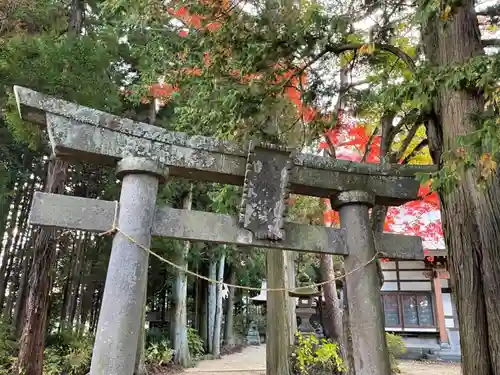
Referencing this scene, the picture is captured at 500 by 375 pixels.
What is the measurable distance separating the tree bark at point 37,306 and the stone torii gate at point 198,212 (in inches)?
155

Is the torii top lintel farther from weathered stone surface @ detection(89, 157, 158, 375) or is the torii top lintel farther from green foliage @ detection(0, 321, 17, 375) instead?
green foliage @ detection(0, 321, 17, 375)

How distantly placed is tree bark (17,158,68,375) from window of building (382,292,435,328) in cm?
1314

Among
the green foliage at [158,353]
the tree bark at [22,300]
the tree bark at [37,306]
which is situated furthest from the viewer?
the green foliage at [158,353]

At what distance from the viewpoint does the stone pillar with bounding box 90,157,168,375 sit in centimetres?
280

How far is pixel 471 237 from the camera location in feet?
11.5

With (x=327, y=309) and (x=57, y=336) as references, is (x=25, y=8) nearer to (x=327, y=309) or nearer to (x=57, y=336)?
(x=57, y=336)

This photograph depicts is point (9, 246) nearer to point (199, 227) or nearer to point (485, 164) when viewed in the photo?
point (199, 227)

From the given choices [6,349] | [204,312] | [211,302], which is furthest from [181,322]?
[6,349]

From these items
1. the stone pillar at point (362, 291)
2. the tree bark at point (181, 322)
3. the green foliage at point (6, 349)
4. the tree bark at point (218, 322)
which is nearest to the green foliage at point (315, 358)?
the tree bark at point (181, 322)

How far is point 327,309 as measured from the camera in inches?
430

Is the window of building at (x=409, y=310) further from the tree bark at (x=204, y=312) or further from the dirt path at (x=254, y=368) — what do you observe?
the tree bark at (x=204, y=312)

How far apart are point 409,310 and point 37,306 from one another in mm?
13767

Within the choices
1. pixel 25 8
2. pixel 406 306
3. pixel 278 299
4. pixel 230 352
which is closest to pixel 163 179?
pixel 278 299

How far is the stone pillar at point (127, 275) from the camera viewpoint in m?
2.80
